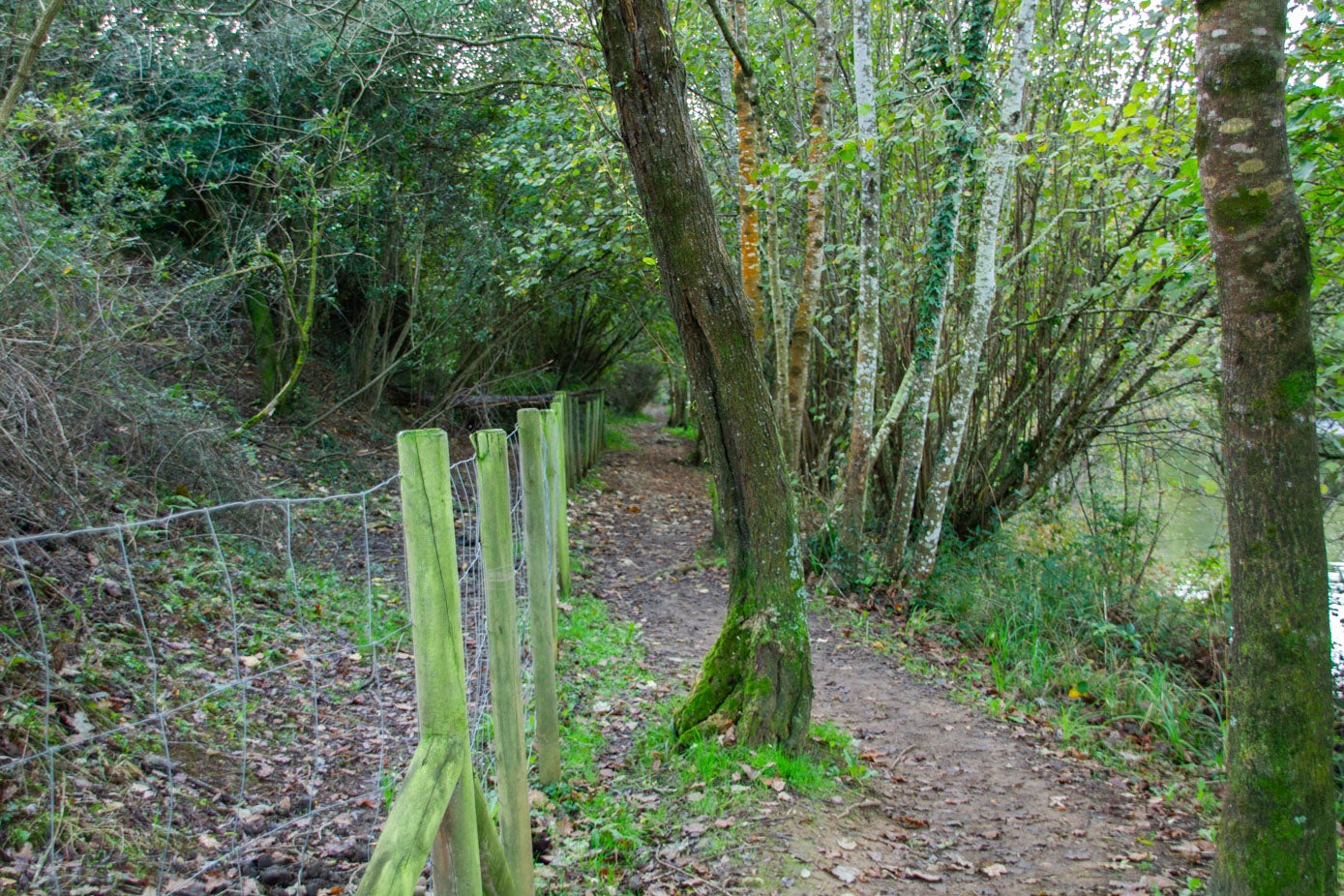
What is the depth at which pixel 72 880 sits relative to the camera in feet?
10.3

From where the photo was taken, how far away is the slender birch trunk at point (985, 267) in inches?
272

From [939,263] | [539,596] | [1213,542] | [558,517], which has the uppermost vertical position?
[939,263]

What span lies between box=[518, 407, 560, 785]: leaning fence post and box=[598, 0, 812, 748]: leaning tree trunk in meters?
0.81

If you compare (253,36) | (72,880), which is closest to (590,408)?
(253,36)

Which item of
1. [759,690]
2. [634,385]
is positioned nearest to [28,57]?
[759,690]

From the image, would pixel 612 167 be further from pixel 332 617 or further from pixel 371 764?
pixel 371 764

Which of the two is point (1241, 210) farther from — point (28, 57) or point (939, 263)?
point (28, 57)

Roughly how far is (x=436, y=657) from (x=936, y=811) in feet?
11.4

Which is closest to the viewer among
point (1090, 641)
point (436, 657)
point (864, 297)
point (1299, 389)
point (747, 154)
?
point (436, 657)

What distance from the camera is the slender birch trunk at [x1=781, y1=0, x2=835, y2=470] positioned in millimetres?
7602

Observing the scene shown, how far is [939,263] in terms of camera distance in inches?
313

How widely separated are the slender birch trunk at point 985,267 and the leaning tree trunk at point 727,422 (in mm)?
2867

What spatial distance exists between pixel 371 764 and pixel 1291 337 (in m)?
4.43

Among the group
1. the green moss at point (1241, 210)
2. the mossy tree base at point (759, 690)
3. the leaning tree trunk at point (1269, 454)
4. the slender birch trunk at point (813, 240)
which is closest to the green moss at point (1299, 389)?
the leaning tree trunk at point (1269, 454)
